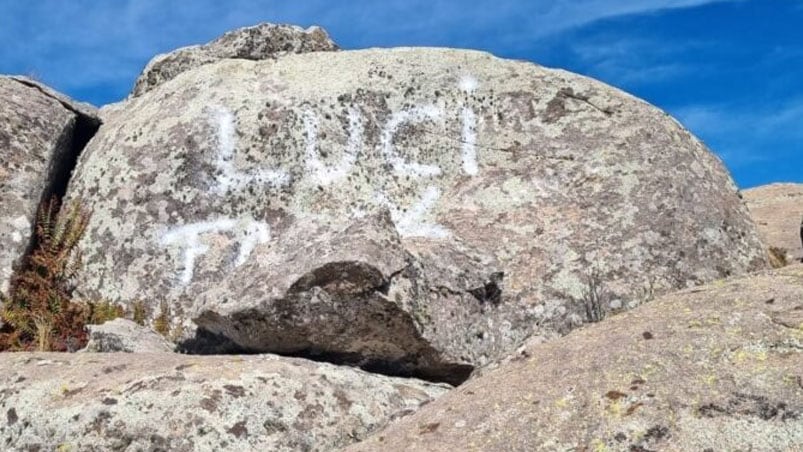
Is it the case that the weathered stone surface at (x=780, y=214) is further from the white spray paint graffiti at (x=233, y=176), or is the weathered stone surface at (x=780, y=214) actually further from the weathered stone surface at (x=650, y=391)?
the weathered stone surface at (x=650, y=391)

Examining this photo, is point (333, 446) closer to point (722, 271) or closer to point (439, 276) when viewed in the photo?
point (439, 276)

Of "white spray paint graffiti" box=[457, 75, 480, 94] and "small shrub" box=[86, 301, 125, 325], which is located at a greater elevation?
"white spray paint graffiti" box=[457, 75, 480, 94]

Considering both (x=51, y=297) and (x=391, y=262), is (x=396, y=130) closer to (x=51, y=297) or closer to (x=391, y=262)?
(x=391, y=262)

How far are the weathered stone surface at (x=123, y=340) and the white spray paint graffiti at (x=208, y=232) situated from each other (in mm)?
2141

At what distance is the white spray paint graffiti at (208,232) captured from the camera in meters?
13.5

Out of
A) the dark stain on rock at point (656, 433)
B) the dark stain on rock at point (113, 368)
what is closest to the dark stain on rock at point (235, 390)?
the dark stain on rock at point (113, 368)

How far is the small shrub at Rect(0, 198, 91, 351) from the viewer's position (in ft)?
41.3

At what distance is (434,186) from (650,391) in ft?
28.0

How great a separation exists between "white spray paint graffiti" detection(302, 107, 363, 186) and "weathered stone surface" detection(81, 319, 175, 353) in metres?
3.94

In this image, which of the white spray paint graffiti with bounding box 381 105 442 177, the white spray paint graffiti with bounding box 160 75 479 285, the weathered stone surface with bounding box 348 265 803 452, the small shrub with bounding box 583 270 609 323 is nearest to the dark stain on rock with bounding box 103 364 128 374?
the weathered stone surface with bounding box 348 265 803 452

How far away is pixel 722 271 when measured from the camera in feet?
43.8

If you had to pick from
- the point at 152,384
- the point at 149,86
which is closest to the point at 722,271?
the point at 152,384

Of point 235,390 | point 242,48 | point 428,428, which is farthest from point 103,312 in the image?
point 428,428

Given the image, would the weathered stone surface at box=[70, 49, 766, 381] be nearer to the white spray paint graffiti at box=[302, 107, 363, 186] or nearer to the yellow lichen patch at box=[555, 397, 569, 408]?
the white spray paint graffiti at box=[302, 107, 363, 186]
